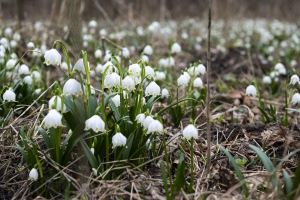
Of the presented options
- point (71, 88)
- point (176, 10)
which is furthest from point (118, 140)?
point (176, 10)

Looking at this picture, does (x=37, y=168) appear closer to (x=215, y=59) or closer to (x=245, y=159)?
(x=245, y=159)

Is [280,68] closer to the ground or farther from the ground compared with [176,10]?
closer to the ground

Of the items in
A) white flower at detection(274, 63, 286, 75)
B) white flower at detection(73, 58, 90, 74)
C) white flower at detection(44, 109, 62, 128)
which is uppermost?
white flower at detection(73, 58, 90, 74)

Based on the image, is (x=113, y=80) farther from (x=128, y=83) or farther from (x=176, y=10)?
(x=176, y=10)

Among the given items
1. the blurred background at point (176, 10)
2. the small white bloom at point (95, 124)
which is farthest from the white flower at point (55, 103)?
the blurred background at point (176, 10)

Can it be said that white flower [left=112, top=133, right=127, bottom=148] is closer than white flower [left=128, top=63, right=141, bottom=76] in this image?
Yes

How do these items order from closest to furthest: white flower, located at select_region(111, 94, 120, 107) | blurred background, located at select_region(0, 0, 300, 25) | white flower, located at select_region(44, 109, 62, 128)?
1. white flower, located at select_region(44, 109, 62, 128)
2. white flower, located at select_region(111, 94, 120, 107)
3. blurred background, located at select_region(0, 0, 300, 25)

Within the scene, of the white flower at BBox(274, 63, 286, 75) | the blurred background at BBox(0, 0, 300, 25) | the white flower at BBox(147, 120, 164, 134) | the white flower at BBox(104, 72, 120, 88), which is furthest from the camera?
the blurred background at BBox(0, 0, 300, 25)

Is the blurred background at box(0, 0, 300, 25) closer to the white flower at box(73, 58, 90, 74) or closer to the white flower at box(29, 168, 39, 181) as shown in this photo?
the white flower at box(73, 58, 90, 74)

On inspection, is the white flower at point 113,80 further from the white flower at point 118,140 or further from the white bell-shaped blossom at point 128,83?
the white flower at point 118,140

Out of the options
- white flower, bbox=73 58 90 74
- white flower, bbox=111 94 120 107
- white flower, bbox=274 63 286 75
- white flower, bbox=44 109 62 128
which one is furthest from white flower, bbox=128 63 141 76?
white flower, bbox=274 63 286 75

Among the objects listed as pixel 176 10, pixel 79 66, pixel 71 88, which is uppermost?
pixel 176 10
